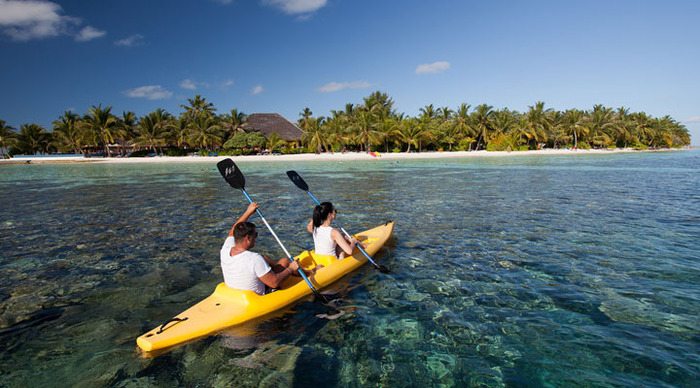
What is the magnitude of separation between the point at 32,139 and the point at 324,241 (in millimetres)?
75513

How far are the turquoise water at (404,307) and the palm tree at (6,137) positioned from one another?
6400cm

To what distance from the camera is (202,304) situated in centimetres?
492

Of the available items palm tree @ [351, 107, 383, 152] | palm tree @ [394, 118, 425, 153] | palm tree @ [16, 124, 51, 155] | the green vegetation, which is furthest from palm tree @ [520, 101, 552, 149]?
palm tree @ [16, 124, 51, 155]

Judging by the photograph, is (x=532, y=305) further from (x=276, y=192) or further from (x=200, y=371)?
(x=276, y=192)

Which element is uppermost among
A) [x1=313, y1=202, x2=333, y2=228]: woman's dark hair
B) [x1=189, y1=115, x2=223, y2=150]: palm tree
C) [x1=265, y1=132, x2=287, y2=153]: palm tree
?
[x1=189, y1=115, x2=223, y2=150]: palm tree

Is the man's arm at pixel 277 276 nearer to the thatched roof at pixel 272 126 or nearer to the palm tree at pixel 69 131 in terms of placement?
the thatched roof at pixel 272 126

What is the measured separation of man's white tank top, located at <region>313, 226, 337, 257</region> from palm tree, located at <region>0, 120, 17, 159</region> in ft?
244

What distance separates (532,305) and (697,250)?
5.18 metres

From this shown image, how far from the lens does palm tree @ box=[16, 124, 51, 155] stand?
198 ft

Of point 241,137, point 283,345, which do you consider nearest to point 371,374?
point 283,345

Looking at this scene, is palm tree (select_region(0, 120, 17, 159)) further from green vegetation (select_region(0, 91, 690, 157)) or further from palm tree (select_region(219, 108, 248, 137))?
palm tree (select_region(219, 108, 248, 137))

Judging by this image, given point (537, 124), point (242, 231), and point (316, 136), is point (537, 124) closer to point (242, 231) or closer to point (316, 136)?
point (316, 136)

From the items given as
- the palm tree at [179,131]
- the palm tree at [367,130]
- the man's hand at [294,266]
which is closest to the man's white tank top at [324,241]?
the man's hand at [294,266]

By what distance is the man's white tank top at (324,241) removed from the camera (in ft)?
21.1
